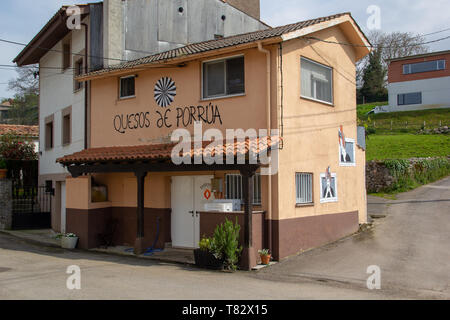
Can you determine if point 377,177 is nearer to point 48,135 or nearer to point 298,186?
point 298,186

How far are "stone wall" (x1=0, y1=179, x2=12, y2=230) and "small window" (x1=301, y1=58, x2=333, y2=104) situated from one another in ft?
42.5

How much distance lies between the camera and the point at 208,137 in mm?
12508

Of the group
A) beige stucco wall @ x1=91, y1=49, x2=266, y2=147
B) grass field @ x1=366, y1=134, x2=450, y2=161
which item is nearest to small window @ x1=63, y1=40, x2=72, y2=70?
beige stucco wall @ x1=91, y1=49, x2=266, y2=147

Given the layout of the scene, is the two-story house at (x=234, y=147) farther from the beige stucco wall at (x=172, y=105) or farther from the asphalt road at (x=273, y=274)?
the asphalt road at (x=273, y=274)

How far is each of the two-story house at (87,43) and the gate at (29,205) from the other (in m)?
0.60

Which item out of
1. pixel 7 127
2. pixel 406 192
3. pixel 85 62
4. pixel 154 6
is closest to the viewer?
pixel 85 62

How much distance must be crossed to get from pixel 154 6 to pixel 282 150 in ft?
30.5

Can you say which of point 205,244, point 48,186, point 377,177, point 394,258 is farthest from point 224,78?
point 377,177

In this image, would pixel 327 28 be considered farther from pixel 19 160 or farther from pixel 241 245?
pixel 19 160

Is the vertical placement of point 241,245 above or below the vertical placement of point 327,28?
below

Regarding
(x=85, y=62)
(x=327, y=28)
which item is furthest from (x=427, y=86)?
(x=85, y=62)

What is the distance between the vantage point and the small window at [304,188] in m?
12.1

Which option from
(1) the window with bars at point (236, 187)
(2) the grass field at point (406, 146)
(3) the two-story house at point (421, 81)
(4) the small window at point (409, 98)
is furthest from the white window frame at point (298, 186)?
(4) the small window at point (409, 98)

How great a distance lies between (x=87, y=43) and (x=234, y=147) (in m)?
8.27
